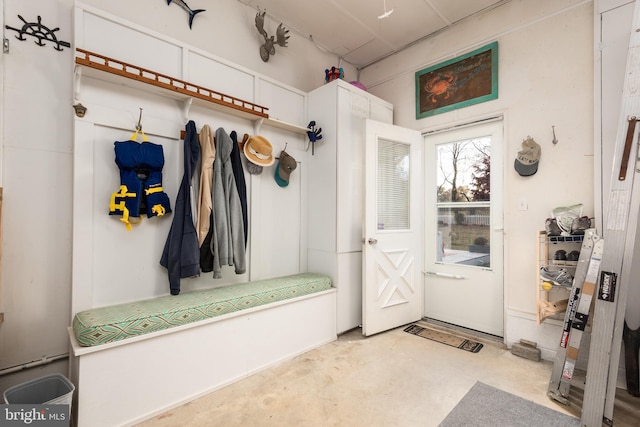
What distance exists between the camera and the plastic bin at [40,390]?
1510 millimetres

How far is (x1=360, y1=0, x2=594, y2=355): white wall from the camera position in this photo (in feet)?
7.64

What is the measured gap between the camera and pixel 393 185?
313 centimetres

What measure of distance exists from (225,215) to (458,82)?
105 inches

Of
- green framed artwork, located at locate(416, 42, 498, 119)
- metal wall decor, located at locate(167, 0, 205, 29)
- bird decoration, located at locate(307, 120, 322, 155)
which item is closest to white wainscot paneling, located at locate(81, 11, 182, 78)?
metal wall decor, located at locate(167, 0, 205, 29)

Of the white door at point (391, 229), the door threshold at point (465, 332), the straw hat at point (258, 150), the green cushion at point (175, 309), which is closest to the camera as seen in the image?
the green cushion at point (175, 309)

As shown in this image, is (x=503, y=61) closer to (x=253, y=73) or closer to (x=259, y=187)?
(x=253, y=73)

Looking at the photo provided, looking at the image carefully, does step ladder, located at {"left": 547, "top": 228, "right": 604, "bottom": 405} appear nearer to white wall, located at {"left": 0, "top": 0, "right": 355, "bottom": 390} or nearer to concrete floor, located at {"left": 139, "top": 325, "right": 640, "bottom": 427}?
concrete floor, located at {"left": 139, "top": 325, "right": 640, "bottom": 427}

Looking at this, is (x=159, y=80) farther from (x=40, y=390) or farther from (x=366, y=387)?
(x=366, y=387)

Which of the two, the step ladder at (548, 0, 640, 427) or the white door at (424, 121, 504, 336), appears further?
the white door at (424, 121, 504, 336)

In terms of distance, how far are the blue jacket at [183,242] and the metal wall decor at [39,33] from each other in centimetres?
96

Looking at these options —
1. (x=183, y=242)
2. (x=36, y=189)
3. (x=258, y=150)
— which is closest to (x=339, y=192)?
(x=258, y=150)

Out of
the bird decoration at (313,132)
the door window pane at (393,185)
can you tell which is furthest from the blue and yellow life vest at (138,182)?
the door window pane at (393,185)

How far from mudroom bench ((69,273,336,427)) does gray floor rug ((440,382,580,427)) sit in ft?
4.15

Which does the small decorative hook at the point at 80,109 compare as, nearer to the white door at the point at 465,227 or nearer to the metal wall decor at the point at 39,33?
the metal wall decor at the point at 39,33
